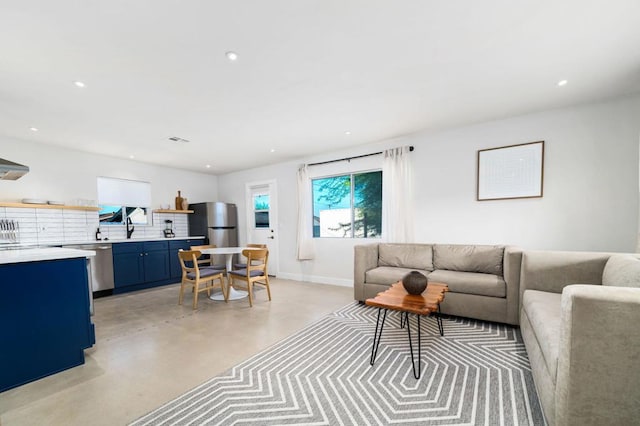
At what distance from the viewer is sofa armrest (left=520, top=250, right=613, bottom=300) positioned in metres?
2.26

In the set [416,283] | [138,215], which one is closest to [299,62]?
[416,283]

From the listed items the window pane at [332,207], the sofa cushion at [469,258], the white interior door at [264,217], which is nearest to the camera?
the sofa cushion at [469,258]

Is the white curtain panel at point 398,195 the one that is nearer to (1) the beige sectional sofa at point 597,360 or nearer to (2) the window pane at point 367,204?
(2) the window pane at point 367,204

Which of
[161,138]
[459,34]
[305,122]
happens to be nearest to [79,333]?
[161,138]

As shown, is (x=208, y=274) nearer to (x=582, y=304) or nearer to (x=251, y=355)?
(x=251, y=355)

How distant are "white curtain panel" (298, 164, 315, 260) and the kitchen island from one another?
318 centimetres

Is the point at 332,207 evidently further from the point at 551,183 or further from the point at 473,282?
the point at 551,183

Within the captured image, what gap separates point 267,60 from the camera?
81.0 inches

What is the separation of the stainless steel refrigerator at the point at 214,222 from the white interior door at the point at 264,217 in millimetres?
424

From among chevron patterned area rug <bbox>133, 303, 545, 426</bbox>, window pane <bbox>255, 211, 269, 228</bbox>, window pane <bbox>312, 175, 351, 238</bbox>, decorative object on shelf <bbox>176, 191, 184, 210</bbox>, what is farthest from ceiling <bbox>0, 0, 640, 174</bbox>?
window pane <bbox>255, 211, 269, 228</bbox>

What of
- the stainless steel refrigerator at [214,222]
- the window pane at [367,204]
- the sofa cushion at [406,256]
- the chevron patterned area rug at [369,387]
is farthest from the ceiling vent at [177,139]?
the sofa cushion at [406,256]

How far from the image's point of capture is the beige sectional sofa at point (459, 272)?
105 inches

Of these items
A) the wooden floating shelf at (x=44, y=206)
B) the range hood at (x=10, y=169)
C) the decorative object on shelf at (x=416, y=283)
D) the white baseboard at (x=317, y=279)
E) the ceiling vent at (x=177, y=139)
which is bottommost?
the white baseboard at (x=317, y=279)

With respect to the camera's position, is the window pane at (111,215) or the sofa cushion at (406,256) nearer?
the sofa cushion at (406,256)
